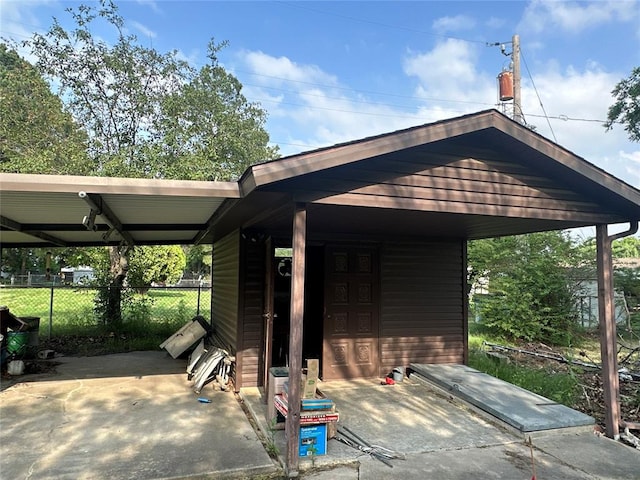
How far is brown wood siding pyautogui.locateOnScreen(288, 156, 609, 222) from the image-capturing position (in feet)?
11.2

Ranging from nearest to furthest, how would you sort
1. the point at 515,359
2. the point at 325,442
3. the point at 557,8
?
the point at 325,442, the point at 515,359, the point at 557,8

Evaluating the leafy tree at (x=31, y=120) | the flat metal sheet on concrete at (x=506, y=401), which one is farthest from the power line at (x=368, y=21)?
the flat metal sheet on concrete at (x=506, y=401)

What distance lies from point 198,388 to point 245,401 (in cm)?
80

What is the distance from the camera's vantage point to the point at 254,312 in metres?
5.54

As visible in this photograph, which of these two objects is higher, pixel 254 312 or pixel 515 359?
pixel 254 312

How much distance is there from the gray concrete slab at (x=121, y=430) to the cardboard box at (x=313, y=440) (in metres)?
0.28

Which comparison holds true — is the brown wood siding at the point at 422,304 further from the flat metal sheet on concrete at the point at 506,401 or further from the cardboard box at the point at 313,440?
the cardboard box at the point at 313,440

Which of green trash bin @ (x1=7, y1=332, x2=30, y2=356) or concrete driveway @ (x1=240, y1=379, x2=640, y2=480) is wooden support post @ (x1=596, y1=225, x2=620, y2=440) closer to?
concrete driveway @ (x1=240, y1=379, x2=640, y2=480)

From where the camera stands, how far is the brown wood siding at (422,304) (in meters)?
6.19

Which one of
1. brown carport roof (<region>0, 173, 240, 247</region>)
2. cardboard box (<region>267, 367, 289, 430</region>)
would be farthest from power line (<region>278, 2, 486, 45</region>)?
cardboard box (<region>267, 367, 289, 430</region>)

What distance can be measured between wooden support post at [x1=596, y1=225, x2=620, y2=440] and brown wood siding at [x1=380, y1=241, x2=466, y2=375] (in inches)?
94.7

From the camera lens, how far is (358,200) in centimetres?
342

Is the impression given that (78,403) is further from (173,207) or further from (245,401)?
(173,207)

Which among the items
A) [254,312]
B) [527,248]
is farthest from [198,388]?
[527,248]
